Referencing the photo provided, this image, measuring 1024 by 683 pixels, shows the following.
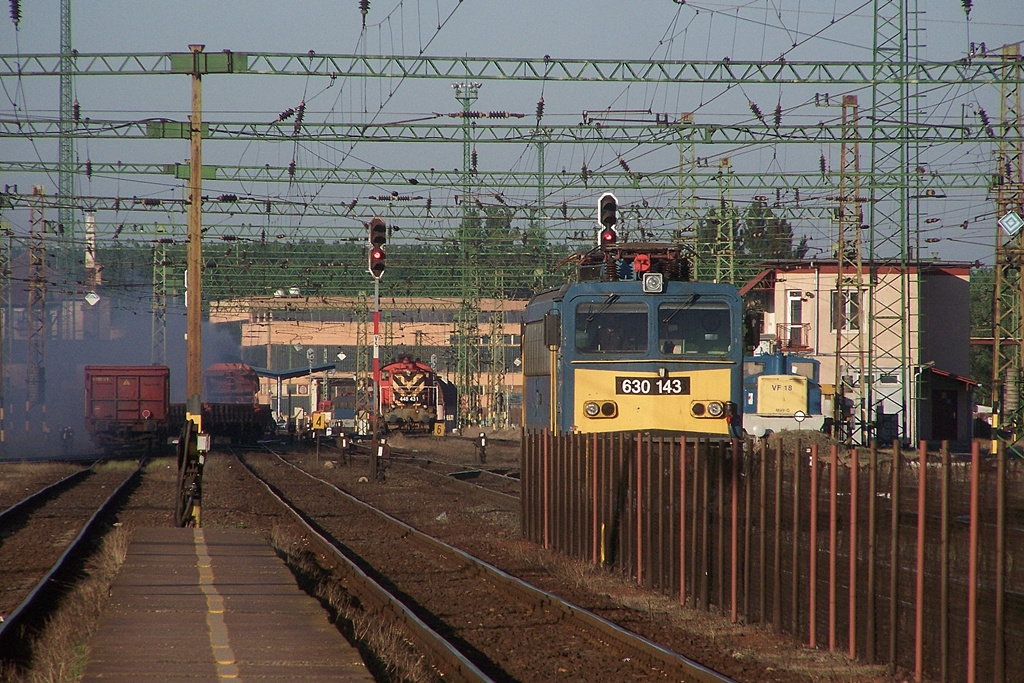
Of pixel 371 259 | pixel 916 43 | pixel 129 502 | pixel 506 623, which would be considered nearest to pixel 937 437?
pixel 916 43

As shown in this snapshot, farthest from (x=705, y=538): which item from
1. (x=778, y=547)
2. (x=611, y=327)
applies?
(x=611, y=327)

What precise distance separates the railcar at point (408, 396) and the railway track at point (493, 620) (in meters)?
38.0

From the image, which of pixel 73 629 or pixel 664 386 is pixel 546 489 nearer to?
pixel 664 386

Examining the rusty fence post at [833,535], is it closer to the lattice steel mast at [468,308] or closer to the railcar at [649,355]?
the railcar at [649,355]

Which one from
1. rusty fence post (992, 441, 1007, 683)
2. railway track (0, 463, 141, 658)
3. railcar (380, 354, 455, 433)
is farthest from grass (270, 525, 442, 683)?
railcar (380, 354, 455, 433)

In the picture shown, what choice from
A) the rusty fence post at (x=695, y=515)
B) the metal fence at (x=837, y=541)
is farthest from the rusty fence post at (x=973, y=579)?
the rusty fence post at (x=695, y=515)

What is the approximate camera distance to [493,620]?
11.0 metres

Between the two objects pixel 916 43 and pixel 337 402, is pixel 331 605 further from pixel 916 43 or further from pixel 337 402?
pixel 337 402

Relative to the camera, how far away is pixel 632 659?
9008mm

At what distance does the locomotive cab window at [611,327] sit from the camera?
15570 millimetres

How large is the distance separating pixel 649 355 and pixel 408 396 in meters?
42.2

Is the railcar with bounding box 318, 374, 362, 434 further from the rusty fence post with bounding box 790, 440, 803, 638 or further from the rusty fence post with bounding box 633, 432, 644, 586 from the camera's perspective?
the rusty fence post with bounding box 790, 440, 803, 638

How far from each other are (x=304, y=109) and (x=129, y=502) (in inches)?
573

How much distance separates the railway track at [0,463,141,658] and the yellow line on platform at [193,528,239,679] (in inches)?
Answer: 60.1
